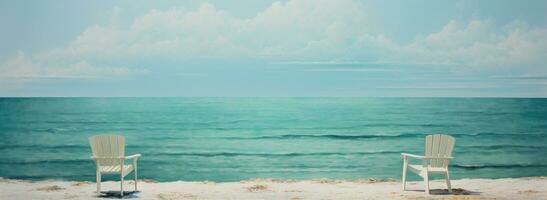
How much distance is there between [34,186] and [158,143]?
5421 mm

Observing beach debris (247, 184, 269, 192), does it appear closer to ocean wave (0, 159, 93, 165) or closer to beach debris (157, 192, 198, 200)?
beach debris (157, 192, 198, 200)

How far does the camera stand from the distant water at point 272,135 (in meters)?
9.21

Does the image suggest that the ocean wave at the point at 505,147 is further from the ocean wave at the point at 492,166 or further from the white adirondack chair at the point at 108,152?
the white adirondack chair at the point at 108,152

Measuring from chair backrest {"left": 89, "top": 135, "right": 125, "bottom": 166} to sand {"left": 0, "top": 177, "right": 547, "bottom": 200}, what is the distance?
0.33 m

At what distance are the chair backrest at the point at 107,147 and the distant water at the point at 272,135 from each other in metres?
3.06

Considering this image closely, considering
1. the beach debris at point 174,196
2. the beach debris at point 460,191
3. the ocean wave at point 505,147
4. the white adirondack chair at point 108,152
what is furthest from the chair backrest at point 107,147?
the ocean wave at point 505,147

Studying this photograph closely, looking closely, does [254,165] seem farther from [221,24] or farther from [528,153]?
[528,153]

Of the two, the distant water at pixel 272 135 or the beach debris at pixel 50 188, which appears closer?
the beach debris at pixel 50 188

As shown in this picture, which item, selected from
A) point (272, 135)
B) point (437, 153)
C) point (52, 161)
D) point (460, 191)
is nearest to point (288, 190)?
point (437, 153)

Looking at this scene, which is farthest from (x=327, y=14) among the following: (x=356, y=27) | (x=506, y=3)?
(x=506, y=3)

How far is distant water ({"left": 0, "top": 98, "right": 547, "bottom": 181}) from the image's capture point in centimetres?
921

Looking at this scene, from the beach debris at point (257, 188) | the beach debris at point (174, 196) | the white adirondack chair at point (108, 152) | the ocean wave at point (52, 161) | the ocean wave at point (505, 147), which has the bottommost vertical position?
the ocean wave at point (52, 161)

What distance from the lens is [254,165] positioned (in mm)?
9719

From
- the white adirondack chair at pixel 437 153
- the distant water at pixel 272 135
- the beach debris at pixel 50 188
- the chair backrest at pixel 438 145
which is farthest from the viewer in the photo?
the distant water at pixel 272 135
